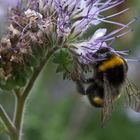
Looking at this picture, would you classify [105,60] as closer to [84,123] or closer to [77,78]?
[77,78]

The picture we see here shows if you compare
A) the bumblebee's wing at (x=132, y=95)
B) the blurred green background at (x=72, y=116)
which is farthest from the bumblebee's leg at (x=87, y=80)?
the blurred green background at (x=72, y=116)

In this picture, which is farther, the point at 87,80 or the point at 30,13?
the point at 87,80

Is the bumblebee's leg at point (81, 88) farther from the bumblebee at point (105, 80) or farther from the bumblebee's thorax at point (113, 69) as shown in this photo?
the bumblebee's thorax at point (113, 69)

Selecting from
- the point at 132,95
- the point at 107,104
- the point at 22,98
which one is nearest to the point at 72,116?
the point at 132,95

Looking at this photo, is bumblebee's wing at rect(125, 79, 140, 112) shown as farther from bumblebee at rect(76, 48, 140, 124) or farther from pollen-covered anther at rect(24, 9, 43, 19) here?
pollen-covered anther at rect(24, 9, 43, 19)

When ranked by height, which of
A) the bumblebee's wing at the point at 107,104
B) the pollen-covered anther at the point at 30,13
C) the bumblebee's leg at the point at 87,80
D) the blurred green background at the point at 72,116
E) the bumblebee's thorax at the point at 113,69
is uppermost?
the pollen-covered anther at the point at 30,13

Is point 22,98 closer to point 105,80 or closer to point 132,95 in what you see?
point 105,80
